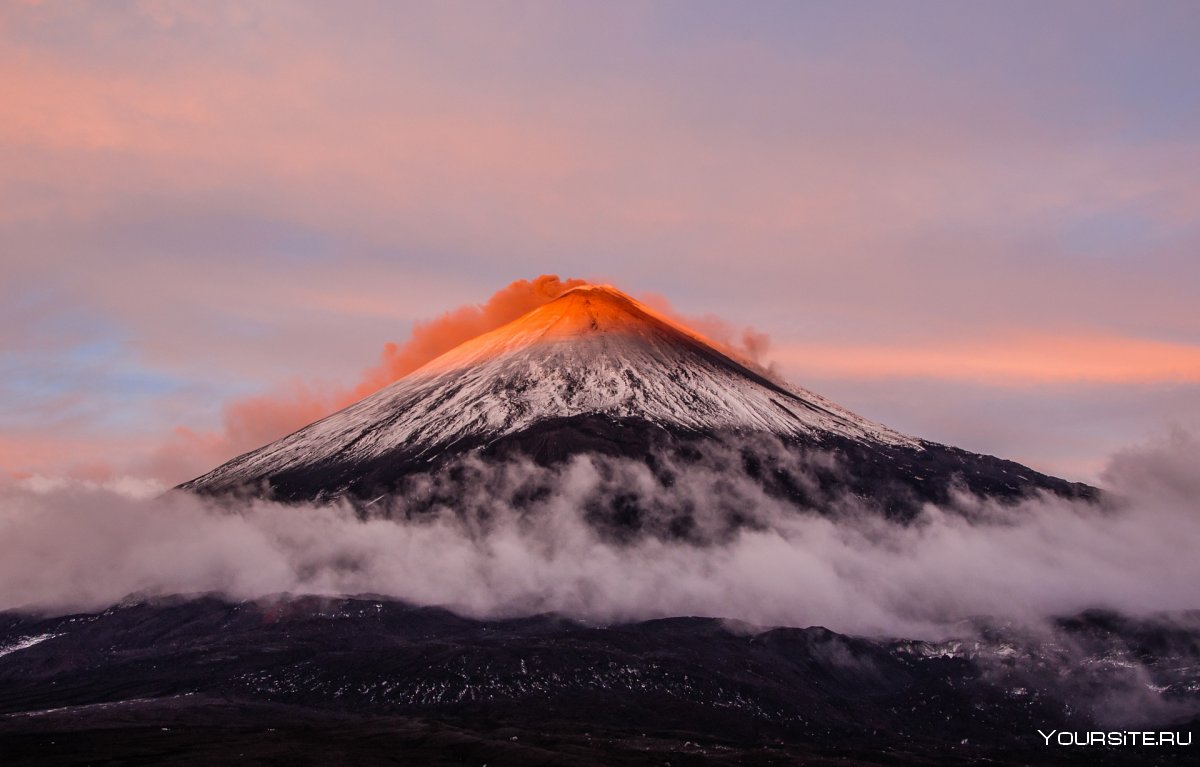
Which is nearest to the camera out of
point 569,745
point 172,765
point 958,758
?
point 172,765

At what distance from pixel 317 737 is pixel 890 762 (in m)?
77.3

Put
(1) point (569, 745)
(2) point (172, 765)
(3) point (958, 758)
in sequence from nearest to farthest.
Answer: (2) point (172, 765)
(1) point (569, 745)
(3) point (958, 758)

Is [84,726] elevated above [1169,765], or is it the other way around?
[84,726]

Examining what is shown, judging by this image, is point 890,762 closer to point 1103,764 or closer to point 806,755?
point 806,755

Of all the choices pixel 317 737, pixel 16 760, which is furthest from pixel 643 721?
pixel 16 760

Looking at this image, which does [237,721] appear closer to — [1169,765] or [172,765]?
[172,765]

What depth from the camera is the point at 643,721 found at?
195625 millimetres

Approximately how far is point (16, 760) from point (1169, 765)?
16136cm

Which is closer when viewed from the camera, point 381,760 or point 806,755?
point 381,760

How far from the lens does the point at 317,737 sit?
17050 cm

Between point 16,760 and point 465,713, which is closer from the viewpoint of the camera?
point 16,760

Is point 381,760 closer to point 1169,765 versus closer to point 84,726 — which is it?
point 84,726

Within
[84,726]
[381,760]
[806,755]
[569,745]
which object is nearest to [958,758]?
[806,755]

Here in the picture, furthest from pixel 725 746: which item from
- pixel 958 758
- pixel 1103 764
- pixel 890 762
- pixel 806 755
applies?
pixel 1103 764
